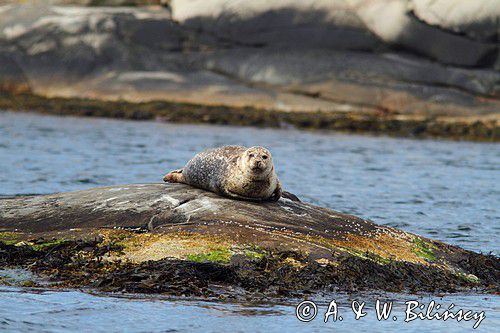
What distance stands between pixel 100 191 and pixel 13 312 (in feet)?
8.69

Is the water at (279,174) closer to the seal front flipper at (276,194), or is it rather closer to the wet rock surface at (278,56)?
the wet rock surface at (278,56)

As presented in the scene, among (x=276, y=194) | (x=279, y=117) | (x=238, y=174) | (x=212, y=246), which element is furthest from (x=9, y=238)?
(x=279, y=117)

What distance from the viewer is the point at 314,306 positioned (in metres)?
7.36

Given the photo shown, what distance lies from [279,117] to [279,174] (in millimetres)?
7148

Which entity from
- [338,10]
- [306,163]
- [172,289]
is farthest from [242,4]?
[172,289]

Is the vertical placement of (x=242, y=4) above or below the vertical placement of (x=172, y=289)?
above

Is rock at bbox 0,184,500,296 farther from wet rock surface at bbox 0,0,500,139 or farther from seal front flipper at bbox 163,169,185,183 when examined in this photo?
wet rock surface at bbox 0,0,500,139

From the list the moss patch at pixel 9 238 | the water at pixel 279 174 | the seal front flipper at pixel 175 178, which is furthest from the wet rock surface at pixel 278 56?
the moss patch at pixel 9 238

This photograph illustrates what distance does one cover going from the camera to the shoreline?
78.9 feet

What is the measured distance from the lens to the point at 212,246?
26.2 feet

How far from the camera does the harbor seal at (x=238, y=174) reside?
8875 millimetres

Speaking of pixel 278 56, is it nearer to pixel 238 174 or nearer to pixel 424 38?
pixel 424 38

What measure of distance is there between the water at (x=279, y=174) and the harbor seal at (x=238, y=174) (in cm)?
184

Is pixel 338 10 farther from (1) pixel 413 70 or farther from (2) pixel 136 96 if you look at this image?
(2) pixel 136 96
